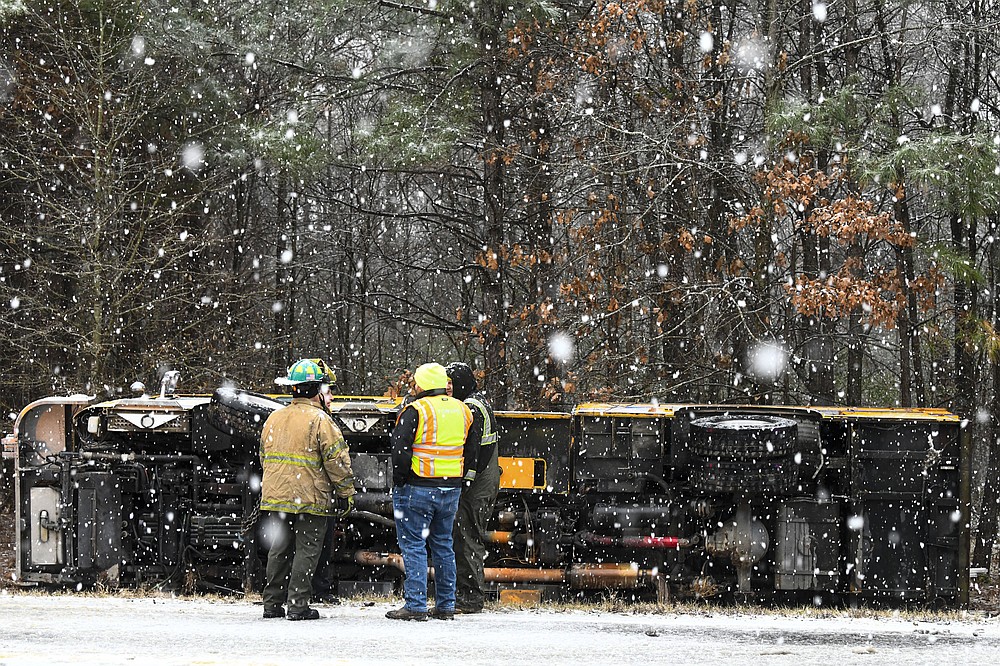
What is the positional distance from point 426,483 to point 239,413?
8.33ft

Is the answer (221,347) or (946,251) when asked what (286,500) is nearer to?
(946,251)

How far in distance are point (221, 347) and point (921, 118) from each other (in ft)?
36.4

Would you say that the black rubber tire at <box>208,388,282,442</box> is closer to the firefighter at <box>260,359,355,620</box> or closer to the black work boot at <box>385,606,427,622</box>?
the firefighter at <box>260,359,355,620</box>

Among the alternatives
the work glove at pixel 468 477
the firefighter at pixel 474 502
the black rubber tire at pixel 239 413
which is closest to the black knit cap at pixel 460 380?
the firefighter at pixel 474 502

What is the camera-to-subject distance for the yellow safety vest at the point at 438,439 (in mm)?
8805

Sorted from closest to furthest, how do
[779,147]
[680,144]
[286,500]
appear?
[286,500]
[779,147]
[680,144]

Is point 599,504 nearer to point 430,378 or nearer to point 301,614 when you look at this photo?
point 430,378

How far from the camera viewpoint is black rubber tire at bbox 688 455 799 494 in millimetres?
10508

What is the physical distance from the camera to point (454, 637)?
26.1 feet

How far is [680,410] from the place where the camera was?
10867 mm

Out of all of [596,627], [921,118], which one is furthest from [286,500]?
[921,118]

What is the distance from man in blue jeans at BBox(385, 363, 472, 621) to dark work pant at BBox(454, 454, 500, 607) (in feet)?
2.11

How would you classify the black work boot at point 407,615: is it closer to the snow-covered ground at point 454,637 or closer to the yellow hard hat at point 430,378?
the snow-covered ground at point 454,637

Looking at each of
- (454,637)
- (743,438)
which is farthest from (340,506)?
(743,438)
